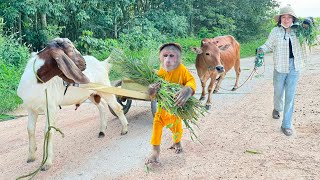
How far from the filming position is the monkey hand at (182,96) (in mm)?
4285

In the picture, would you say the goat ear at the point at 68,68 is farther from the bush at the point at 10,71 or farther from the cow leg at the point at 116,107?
the bush at the point at 10,71

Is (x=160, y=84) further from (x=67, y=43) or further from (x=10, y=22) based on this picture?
(x=10, y=22)

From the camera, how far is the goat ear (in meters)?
4.27

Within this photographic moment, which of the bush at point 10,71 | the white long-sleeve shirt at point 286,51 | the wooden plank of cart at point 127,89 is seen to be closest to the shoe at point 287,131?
the white long-sleeve shirt at point 286,51

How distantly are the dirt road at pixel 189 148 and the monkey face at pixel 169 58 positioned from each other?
131 cm

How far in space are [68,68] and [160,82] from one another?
1.13 meters

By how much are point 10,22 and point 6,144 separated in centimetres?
899

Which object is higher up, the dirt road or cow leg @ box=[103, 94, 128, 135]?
cow leg @ box=[103, 94, 128, 135]

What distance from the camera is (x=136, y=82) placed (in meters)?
4.80

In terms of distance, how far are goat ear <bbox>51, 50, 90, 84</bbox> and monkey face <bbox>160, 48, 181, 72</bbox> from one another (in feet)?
3.21

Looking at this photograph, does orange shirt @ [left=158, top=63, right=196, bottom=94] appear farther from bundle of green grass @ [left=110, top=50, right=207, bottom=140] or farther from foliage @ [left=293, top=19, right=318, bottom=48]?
foliage @ [left=293, top=19, right=318, bottom=48]

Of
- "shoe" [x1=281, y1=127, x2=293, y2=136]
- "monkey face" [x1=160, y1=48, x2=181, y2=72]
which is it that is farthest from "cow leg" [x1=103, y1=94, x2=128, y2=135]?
"shoe" [x1=281, y1=127, x2=293, y2=136]

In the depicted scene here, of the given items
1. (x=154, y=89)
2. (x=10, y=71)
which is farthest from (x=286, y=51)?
(x=10, y=71)

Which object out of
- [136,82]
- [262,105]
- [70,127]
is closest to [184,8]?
[262,105]
